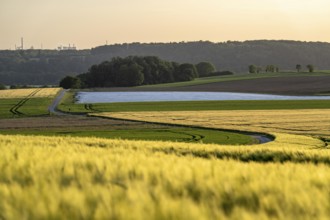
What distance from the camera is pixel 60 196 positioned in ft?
15.1

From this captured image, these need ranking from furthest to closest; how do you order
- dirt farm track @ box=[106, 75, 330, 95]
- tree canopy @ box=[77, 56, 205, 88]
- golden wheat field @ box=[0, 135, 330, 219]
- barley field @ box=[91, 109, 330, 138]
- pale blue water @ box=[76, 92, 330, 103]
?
1. tree canopy @ box=[77, 56, 205, 88]
2. dirt farm track @ box=[106, 75, 330, 95]
3. pale blue water @ box=[76, 92, 330, 103]
4. barley field @ box=[91, 109, 330, 138]
5. golden wheat field @ box=[0, 135, 330, 219]

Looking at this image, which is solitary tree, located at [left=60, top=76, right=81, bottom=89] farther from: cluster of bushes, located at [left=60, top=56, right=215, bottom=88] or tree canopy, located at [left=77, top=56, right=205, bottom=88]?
tree canopy, located at [left=77, top=56, right=205, bottom=88]

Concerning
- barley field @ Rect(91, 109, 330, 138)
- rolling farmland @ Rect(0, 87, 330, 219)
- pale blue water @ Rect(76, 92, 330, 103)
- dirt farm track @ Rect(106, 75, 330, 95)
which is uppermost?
rolling farmland @ Rect(0, 87, 330, 219)

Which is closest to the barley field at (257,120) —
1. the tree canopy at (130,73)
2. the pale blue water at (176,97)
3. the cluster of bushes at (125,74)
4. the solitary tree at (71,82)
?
the pale blue water at (176,97)

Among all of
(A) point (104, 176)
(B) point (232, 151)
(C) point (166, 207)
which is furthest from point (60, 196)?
(B) point (232, 151)

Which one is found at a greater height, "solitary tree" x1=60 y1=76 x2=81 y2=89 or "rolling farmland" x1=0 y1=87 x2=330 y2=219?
"rolling farmland" x1=0 y1=87 x2=330 y2=219

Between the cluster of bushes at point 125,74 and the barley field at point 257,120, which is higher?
the cluster of bushes at point 125,74

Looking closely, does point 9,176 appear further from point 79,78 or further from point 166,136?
point 79,78

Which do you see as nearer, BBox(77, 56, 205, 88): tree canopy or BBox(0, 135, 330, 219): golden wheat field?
BBox(0, 135, 330, 219): golden wheat field

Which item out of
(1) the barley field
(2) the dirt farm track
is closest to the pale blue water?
(2) the dirt farm track

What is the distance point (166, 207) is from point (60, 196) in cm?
100

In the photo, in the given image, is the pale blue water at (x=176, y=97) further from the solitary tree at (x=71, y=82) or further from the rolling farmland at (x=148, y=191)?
the rolling farmland at (x=148, y=191)

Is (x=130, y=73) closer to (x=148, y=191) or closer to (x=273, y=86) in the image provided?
(x=273, y=86)

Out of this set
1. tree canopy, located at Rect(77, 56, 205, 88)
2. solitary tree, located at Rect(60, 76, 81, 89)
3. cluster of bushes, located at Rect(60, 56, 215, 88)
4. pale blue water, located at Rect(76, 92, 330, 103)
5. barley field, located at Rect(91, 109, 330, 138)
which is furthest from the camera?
tree canopy, located at Rect(77, 56, 205, 88)
